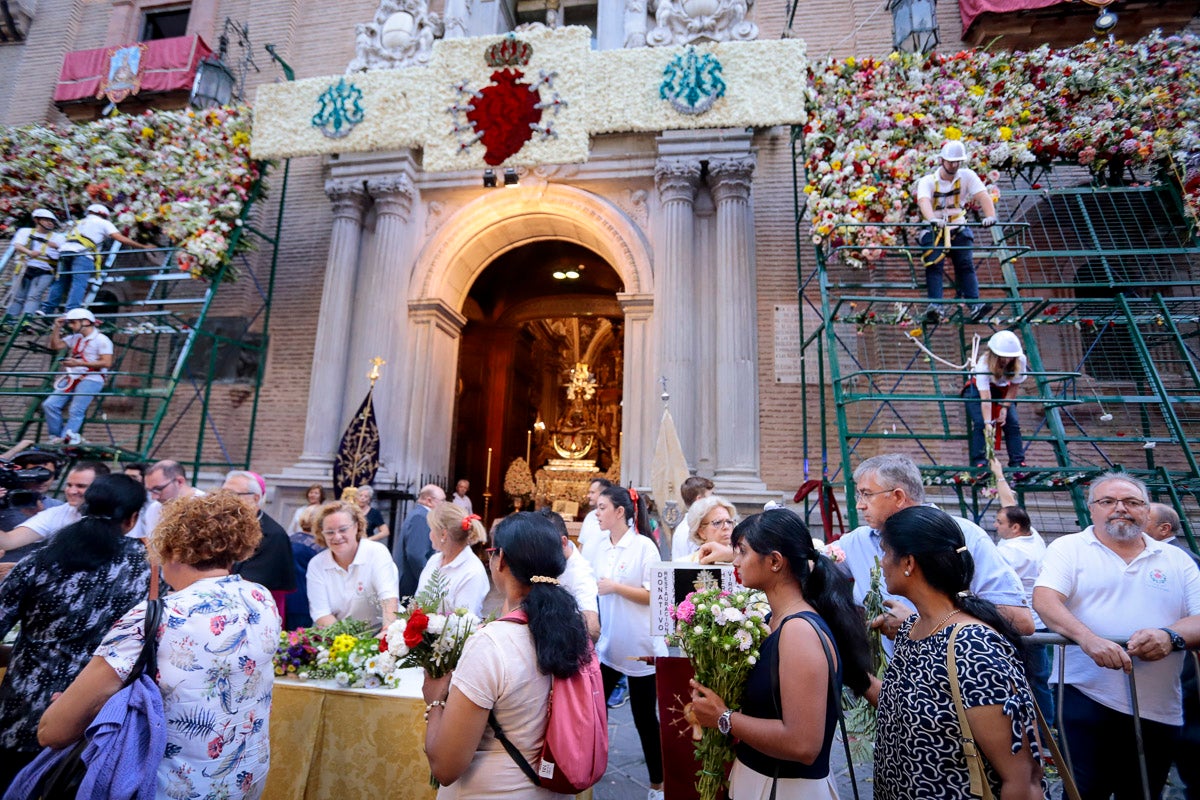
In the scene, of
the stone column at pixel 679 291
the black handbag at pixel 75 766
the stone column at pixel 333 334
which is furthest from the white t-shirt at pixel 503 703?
the stone column at pixel 333 334

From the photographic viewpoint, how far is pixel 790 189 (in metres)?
9.91

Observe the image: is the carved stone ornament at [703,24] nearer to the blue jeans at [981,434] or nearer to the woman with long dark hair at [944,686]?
the blue jeans at [981,434]

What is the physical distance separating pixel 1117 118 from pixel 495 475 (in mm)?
12389

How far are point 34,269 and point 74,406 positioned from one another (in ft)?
9.91

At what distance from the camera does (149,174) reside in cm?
1058

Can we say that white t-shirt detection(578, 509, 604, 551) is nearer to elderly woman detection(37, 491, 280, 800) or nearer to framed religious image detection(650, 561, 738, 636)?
framed religious image detection(650, 561, 738, 636)

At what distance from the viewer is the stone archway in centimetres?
944

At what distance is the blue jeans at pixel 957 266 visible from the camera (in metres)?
7.12

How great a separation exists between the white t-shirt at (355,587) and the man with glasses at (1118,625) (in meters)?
3.86

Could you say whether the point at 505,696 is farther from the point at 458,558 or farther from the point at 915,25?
the point at 915,25

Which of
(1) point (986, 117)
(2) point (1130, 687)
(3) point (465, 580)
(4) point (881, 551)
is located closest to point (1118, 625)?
(2) point (1130, 687)

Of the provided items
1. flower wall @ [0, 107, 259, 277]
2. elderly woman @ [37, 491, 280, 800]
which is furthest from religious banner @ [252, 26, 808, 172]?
elderly woman @ [37, 491, 280, 800]

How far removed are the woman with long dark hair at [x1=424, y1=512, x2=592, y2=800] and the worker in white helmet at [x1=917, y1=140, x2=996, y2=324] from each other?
21.3 feet

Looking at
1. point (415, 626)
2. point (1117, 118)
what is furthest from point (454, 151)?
point (1117, 118)
